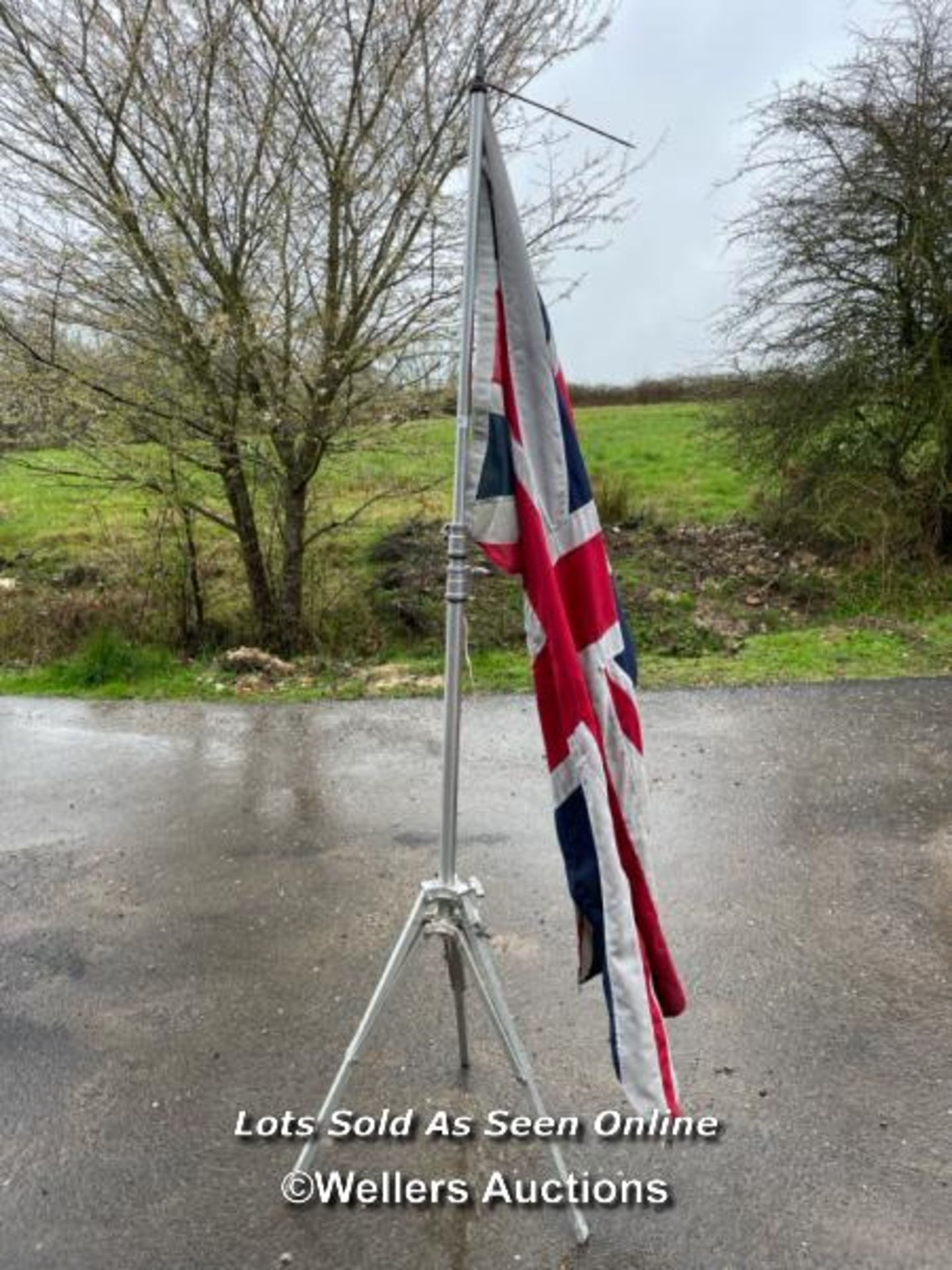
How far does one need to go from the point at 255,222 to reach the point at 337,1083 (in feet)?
23.3

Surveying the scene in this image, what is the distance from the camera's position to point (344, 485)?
350 inches

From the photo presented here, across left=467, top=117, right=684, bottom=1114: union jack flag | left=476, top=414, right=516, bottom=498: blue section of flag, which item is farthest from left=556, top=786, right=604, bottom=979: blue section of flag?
left=476, top=414, right=516, bottom=498: blue section of flag

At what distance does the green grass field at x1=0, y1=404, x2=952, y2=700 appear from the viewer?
7.39 m

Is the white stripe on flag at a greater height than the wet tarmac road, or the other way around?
the white stripe on flag

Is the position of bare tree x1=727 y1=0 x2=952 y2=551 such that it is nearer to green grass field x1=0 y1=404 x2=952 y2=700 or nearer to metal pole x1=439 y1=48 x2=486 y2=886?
green grass field x1=0 y1=404 x2=952 y2=700

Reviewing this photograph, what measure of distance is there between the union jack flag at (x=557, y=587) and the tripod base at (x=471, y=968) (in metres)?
0.26

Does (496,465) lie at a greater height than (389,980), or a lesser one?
greater

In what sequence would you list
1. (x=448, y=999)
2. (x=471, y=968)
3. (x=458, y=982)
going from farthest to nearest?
(x=448, y=999) < (x=458, y=982) < (x=471, y=968)

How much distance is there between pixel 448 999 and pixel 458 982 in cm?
69

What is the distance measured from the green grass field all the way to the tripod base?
14.5 feet

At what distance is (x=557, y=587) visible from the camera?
2205 mm

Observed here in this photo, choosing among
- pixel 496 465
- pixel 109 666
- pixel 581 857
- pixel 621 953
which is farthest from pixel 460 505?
pixel 109 666

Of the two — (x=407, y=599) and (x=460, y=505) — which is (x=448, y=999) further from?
(x=407, y=599)

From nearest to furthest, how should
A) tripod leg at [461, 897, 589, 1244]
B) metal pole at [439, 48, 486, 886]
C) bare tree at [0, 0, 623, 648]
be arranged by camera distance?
metal pole at [439, 48, 486, 886] < tripod leg at [461, 897, 589, 1244] < bare tree at [0, 0, 623, 648]
